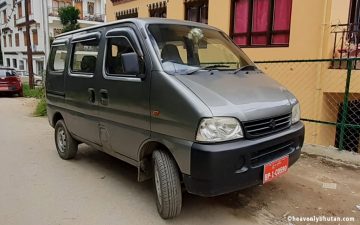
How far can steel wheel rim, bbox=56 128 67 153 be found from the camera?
216 inches

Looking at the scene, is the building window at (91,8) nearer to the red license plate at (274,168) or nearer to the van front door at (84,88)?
the van front door at (84,88)

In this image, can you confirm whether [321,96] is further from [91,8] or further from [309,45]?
[91,8]

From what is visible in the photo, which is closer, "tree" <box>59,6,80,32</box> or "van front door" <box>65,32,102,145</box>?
"van front door" <box>65,32,102,145</box>

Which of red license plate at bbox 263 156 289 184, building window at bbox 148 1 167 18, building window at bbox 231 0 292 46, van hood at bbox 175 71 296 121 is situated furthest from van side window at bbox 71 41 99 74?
building window at bbox 148 1 167 18

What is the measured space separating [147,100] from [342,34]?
18.3 feet

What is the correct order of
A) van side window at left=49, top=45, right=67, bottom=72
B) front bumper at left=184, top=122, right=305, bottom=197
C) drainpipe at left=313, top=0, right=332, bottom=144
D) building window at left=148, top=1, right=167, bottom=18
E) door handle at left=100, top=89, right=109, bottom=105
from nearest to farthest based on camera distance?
front bumper at left=184, top=122, right=305, bottom=197 → door handle at left=100, top=89, right=109, bottom=105 → van side window at left=49, top=45, right=67, bottom=72 → drainpipe at left=313, top=0, right=332, bottom=144 → building window at left=148, top=1, right=167, bottom=18

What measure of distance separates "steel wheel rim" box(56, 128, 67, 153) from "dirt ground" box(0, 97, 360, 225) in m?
0.23

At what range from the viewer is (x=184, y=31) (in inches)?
159

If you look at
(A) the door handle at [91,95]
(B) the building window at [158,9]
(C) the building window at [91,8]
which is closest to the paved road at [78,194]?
(A) the door handle at [91,95]

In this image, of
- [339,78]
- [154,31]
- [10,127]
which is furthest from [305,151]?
[10,127]

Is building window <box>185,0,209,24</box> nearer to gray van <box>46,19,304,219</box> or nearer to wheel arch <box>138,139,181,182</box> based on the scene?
gray van <box>46,19,304,219</box>

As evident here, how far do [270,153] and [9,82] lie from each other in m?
15.8

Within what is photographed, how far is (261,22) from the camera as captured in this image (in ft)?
29.2

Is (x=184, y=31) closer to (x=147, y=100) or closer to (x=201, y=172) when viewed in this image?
(x=147, y=100)
